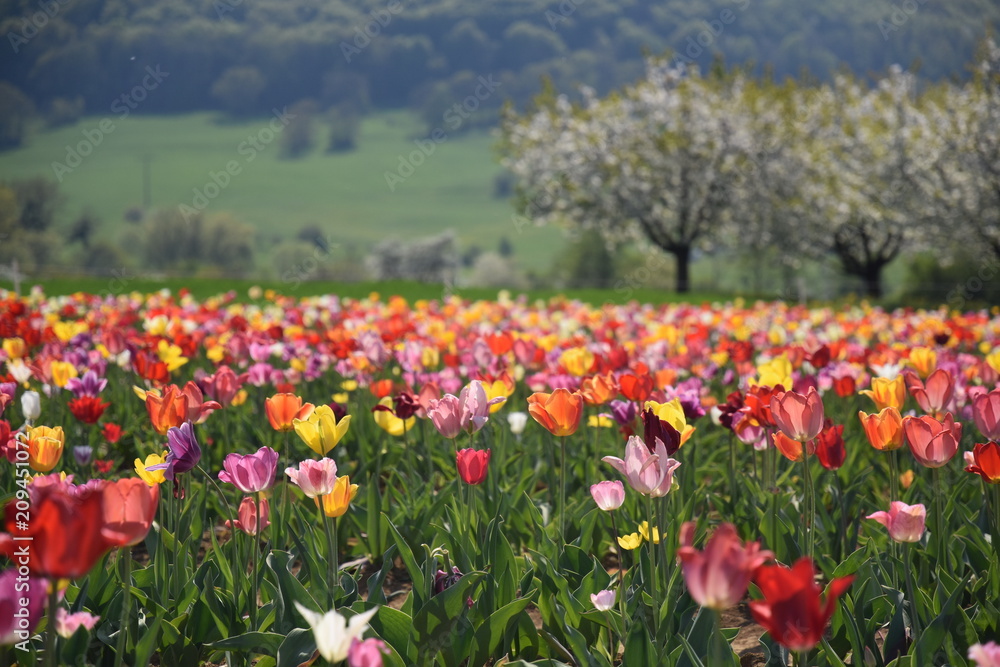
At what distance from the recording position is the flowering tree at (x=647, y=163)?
30484mm

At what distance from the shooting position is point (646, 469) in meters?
1.92

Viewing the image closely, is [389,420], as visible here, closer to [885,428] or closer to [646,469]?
[646,469]

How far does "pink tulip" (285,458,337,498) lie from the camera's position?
2041 mm

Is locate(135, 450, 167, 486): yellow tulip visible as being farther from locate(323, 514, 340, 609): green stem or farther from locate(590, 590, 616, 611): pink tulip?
locate(590, 590, 616, 611): pink tulip

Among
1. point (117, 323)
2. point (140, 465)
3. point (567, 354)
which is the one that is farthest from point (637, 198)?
point (140, 465)

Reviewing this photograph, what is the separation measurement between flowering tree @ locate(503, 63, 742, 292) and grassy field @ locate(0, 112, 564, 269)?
10025 centimetres

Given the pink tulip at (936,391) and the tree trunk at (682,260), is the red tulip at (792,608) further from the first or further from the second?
the tree trunk at (682,260)

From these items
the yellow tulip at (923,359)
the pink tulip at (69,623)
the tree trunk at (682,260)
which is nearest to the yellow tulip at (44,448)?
the pink tulip at (69,623)

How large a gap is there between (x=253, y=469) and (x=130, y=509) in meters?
0.63

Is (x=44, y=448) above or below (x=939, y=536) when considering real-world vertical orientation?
above

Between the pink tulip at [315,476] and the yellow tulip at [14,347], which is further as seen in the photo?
the yellow tulip at [14,347]

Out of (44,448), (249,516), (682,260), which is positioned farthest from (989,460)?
(682,260)

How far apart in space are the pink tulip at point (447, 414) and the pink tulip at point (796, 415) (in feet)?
3.13

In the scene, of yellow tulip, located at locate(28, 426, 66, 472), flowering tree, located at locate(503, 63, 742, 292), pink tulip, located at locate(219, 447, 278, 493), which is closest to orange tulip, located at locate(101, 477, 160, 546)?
pink tulip, located at locate(219, 447, 278, 493)
